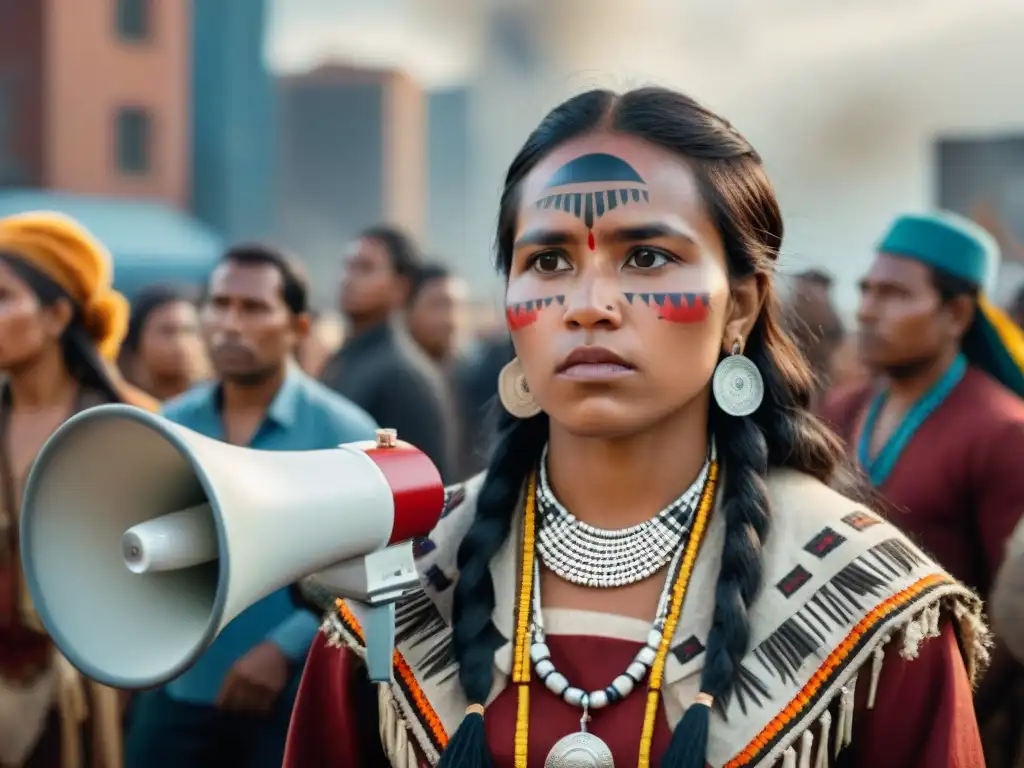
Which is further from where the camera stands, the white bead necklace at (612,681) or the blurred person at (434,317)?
the blurred person at (434,317)

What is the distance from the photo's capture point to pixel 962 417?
4.05m

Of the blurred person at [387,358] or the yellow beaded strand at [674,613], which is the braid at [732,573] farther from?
the blurred person at [387,358]

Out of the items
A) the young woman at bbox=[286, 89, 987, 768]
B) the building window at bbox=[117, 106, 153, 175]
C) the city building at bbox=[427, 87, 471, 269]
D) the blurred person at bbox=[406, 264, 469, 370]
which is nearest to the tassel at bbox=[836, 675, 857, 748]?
the young woman at bbox=[286, 89, 987, 768]

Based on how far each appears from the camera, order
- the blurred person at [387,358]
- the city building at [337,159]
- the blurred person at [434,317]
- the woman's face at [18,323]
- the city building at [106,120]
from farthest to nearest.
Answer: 1. the city building at [337,159]
2. the city building at [106,120]
3. the blurred person at [434,317]
4. the blurred person at [387,358]
5. the woman's face at [18,323]

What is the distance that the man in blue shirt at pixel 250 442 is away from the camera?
3.67m

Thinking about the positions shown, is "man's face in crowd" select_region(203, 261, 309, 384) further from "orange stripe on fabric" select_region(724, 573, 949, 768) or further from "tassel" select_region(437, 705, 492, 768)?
"orange stripe on fabric" select_region(724, 573, 949, 768)

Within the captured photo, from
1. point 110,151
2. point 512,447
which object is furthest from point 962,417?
point 110,151

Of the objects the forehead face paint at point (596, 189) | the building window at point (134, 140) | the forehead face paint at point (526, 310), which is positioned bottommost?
the forehead face paint at point (526, 310)

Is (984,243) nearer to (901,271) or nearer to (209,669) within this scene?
(901,271)

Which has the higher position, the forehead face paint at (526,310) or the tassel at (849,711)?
the forehead face paint at (526,310)

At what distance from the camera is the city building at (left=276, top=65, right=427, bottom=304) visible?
1072 inches

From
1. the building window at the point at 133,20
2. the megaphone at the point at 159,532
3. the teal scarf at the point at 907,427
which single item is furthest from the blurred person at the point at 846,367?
the building window at the point at 133,20

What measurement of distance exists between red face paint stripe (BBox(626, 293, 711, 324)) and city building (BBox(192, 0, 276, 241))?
60.7 feet

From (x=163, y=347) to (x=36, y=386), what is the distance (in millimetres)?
2387
